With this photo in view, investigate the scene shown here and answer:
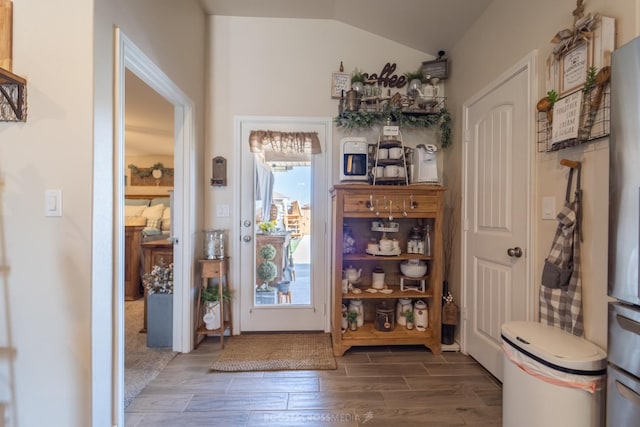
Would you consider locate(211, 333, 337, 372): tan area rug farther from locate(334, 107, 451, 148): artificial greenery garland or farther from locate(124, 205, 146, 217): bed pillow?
locate(124, 205, 146, 217): bed pillow

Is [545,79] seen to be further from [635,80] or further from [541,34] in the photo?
[635,80]

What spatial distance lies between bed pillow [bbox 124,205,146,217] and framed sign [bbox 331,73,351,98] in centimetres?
390

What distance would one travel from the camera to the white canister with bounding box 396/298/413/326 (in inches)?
98.0

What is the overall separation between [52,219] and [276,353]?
68.3 inches

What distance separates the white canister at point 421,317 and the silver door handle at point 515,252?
858mm

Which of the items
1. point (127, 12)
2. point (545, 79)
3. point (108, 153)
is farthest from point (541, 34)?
point (108, 153)

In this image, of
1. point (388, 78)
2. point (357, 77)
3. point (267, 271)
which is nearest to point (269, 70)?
point (357, 77)

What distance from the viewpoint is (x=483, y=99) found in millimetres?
2195

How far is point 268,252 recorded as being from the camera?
9.17ft

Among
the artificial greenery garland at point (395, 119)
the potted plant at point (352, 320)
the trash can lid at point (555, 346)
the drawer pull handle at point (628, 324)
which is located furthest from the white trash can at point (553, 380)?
the artificial greenery garland at point (395, 119)

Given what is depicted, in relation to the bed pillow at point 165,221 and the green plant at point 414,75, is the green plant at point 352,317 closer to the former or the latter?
the green plant at point 414,75

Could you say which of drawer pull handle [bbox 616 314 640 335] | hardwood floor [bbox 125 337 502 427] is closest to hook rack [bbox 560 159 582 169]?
drawer pull handle [bbox 616 314 640 335]

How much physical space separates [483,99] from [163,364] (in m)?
3.12

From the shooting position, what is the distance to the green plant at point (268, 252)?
2.79 meters
